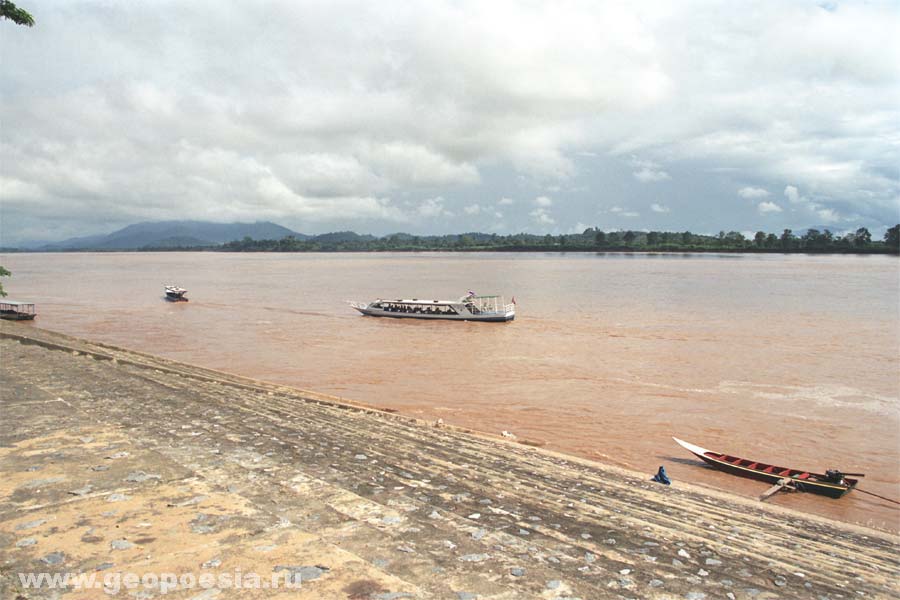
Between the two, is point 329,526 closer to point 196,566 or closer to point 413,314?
point 196,566

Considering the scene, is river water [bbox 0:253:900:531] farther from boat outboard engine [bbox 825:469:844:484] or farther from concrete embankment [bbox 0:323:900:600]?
concrete embankment [bbox 0:323:900:600]

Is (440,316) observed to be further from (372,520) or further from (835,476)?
(372,520)

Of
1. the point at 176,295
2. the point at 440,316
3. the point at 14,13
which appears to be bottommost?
the point at 440,316

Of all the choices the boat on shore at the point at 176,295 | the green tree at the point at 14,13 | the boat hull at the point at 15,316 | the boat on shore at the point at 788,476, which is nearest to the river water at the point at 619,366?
the boat on shore at the point at 788,476

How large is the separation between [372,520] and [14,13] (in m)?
13.5

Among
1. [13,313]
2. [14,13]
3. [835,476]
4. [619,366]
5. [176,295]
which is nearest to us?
[14,13]

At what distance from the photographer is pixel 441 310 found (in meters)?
55.3

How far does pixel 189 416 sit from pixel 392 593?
10454 mm

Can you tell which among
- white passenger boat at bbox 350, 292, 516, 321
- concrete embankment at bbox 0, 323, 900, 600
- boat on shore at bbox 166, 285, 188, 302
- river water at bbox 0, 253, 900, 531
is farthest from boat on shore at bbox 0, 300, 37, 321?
concrete embankment at bbox 0, 323, 900, 600

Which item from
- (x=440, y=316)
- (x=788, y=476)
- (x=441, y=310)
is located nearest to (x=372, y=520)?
(x=788, y=476)

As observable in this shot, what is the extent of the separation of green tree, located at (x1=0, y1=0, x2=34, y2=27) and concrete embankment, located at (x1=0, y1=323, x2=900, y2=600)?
9068 millimetres

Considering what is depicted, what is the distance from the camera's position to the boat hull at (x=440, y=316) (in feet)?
168

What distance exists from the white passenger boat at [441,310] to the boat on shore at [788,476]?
34.5 metres

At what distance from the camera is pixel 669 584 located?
791 centimetres
